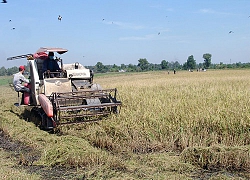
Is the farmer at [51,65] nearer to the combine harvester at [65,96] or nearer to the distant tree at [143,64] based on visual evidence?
the combine harvester at [65,96]

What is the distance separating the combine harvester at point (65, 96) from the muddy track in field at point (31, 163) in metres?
1.04

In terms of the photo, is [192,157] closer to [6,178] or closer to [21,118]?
[6,178]

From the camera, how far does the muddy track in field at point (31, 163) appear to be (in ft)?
15.1

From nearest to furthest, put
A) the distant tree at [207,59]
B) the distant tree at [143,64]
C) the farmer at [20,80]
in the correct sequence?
the farmer at [20,80] → the distant tree at [207,59] → the distant tree at [143,64]

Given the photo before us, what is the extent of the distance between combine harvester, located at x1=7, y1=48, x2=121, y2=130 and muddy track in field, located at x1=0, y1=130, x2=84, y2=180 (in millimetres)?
1044

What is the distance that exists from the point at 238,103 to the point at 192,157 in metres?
3.08

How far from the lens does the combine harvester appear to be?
7223 millimetres

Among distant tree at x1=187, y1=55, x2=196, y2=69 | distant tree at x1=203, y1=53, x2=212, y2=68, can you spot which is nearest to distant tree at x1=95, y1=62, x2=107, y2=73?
distant tree at x1=187, y1=55, x2=196, y2=69

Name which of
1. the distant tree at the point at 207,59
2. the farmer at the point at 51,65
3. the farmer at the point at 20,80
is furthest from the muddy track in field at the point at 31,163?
the distant tree at the point at 207,59

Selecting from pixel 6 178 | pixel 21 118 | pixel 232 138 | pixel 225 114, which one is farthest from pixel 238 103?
pixel 21 118

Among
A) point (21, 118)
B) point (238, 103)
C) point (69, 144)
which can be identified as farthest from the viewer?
point (21, 118)

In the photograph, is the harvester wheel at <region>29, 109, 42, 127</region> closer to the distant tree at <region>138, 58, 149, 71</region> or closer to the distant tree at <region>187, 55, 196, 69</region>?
the distant tree at <region>187, 55, 196, 69</region>

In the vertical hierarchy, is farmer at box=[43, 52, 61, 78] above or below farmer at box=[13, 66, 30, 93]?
above

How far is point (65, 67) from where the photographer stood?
998 cm
